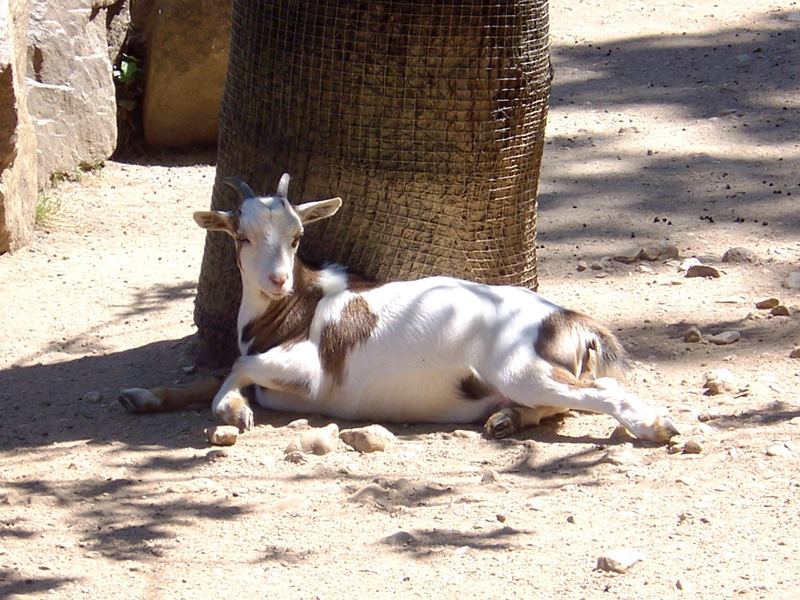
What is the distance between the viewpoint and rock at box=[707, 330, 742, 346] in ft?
21.6

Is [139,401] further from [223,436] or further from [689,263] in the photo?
[689,263]

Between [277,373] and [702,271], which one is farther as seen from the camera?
[702,271]

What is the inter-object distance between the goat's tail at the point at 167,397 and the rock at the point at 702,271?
2.96 m

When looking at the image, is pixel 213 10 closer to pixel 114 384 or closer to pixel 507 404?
pixel 114 384

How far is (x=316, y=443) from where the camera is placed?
5.48m

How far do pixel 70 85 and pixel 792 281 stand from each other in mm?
5397

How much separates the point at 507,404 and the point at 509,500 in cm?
86

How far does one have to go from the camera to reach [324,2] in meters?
5.82

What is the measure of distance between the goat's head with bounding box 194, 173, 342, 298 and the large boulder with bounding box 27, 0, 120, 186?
13.7 ft

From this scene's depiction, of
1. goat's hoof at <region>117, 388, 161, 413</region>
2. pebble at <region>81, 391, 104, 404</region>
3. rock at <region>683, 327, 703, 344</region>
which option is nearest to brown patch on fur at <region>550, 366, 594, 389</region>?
rock at <region>683, 327, 703, 344</region>

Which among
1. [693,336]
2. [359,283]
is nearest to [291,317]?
[359,283]

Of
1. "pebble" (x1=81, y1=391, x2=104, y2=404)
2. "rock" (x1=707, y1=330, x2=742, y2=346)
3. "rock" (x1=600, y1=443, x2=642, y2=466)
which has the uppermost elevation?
"rock" (x1=707, y1=330, x2=742, y2=346)

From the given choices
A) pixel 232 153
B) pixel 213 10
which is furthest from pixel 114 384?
pixel 213 10

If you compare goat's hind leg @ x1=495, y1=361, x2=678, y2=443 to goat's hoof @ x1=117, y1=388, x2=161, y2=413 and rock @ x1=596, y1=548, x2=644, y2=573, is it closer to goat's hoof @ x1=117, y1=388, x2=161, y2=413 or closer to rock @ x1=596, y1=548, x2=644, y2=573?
rock @ x1=596, y1=548, x2=644, y2=573
